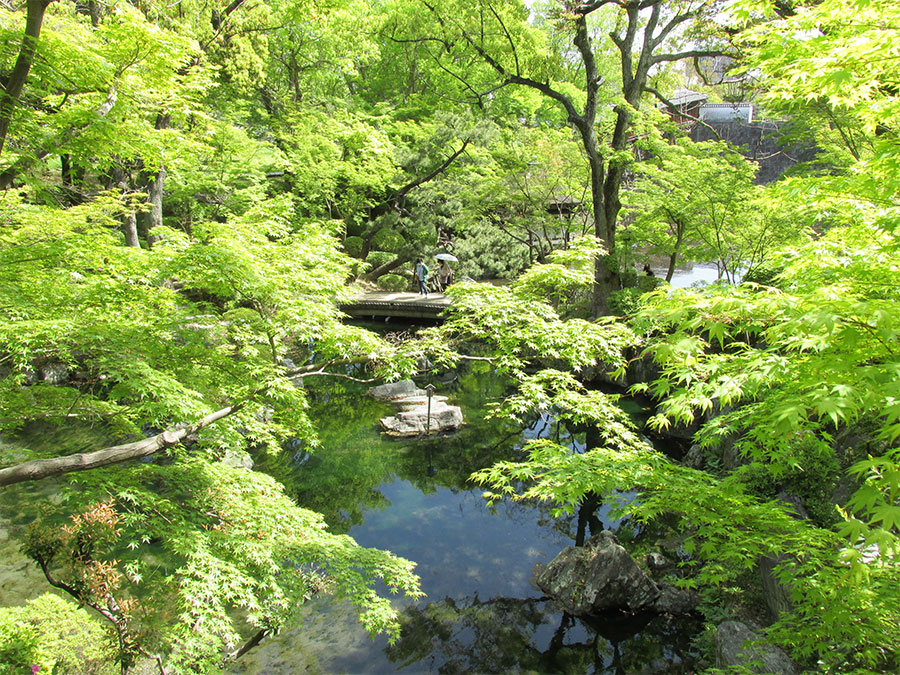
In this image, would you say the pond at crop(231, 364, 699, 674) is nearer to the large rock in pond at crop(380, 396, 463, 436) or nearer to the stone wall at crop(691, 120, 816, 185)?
the large rock in pond at crop(380, 396, 463, 436)

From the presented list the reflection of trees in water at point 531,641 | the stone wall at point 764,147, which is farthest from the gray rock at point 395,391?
the stone wall at point 764,147

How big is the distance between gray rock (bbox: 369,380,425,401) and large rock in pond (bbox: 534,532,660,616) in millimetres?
7504

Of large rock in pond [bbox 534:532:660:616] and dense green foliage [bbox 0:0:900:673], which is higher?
dense green foliage [bbox 0:0:900:673]

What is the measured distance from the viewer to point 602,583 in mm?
6355

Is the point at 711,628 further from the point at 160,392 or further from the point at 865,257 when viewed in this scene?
the point at 160,392

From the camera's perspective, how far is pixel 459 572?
7.29 m

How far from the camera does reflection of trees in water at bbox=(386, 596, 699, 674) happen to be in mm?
5672

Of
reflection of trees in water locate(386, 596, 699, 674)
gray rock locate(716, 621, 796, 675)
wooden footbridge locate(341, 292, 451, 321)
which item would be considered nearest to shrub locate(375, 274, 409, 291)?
wooden footbridge locate(341, 292, 451, 321)

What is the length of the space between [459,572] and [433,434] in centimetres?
425

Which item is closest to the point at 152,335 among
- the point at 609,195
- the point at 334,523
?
the point at 334,523

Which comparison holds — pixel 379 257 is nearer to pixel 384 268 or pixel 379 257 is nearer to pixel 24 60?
pixel 384 268

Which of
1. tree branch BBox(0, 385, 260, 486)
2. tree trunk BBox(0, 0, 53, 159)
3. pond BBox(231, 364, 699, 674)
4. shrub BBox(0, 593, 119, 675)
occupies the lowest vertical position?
pond BBox(231, 364, 699, 674)

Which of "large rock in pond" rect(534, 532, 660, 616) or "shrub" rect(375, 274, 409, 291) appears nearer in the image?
"large rock in pond" rect(534, 532, 660, 616)

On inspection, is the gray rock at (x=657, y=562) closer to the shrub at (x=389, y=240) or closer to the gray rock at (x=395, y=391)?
the gray rock at (x=395, y=391)
